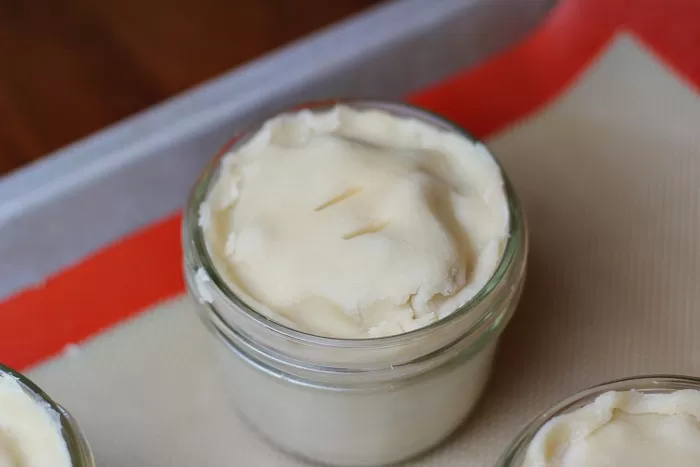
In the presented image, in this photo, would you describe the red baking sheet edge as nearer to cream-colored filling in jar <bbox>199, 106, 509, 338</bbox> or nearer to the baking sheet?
the baking sheet

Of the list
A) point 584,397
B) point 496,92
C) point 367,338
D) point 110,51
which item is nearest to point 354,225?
point 367,338

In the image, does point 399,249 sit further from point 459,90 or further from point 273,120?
point 459,90

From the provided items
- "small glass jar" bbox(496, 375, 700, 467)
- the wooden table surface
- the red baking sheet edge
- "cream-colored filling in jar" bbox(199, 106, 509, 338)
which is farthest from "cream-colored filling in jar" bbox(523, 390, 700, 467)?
the wooden table surface

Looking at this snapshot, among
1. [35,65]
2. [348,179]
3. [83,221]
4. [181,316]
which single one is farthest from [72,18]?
[348,179]

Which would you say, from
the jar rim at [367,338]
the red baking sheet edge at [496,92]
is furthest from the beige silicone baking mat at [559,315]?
the jar rim at [367,338]

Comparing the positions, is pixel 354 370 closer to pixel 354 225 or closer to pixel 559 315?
pixel 354 225

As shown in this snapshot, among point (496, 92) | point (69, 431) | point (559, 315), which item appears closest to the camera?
point (69, 431)

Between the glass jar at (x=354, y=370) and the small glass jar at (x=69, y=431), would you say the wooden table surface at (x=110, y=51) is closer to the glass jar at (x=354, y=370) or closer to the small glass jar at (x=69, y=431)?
the glass jar at (x=354, y=370)
